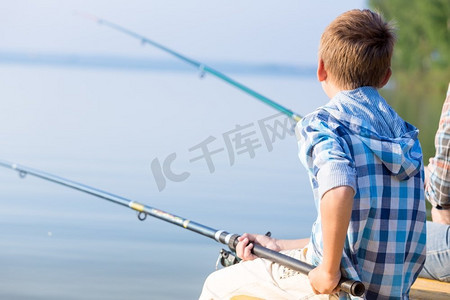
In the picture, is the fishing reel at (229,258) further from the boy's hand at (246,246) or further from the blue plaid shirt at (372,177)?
the blue plaid shirt at (372,177)

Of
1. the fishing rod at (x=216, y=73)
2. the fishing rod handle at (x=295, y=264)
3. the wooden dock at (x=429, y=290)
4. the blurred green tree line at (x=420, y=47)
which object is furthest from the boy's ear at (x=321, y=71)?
the blurred green tree line at (x=420, y=47)

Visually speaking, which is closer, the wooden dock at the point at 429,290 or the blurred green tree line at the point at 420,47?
the wooden dock at the point at 429,290

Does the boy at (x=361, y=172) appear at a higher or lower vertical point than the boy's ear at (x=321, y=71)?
lower

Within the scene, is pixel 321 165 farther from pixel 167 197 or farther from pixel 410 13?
pixel 410 13

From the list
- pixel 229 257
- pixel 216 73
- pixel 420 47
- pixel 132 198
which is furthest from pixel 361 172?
pixel 420 47

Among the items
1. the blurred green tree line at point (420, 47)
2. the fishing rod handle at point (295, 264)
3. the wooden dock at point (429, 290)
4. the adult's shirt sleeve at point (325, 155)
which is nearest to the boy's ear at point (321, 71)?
the adult's shirt sleeve at point (325, 155)

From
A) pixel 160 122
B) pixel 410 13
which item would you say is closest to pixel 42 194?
pixel 160 122

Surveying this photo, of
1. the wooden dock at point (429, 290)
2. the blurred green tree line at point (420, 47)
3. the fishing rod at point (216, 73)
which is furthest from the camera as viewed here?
the blurred green tree line at point (420, 47)

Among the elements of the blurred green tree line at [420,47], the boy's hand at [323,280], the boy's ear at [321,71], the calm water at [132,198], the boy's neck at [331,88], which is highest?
the blurred green tree line at [420,47]

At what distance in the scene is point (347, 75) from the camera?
2416mm

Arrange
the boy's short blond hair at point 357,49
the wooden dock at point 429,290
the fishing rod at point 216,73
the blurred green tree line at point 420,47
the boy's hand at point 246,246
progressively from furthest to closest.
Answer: the blurred green tree line at point 420,47 < the fishing rod at point 216,73 < the wooden dock at point 429,290 < the boy's hand at point 246,246 < the boy's short blond hair at point 357,49

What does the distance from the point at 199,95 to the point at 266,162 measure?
35.0 feet

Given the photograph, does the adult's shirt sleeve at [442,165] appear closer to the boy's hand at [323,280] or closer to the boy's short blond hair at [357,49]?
the boy's short blond hair at [357,49]

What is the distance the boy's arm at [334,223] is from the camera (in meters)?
2.24
